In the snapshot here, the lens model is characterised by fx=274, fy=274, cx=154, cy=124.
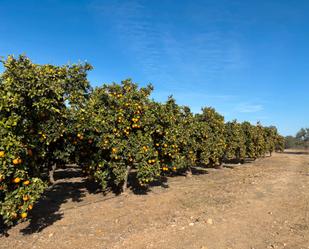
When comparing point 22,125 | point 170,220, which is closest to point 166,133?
point 170,220

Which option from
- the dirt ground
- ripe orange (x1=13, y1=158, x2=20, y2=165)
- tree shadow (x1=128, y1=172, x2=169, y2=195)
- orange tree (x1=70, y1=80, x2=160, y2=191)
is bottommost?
the dirt ground

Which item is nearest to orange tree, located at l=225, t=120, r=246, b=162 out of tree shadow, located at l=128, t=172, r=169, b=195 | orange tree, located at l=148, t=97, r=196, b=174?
tree shadow, located at l=128, t=172, r=169, b=195

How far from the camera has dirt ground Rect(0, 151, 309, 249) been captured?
25.6 ft

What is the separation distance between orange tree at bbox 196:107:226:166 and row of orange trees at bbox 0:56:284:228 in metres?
0.07

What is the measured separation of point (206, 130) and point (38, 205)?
12127 millimetres

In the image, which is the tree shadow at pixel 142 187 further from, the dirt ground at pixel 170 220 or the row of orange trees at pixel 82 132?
the row of orange trees at pixel 82 132

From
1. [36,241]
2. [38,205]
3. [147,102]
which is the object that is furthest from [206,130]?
[36,241]

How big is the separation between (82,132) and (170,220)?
5.20m

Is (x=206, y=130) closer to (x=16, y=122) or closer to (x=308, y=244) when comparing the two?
(x=308, y=244)

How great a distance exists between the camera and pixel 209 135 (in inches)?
810

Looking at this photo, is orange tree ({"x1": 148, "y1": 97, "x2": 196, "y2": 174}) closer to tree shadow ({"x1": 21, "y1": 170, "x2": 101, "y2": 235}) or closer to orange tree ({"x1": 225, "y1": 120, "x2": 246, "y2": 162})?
Answer: tree shadow ({"x1": 21, "y1": 170, "x2": 101, "y2": 235})

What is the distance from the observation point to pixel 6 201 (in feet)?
23.4

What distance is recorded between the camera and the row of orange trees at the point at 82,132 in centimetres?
727

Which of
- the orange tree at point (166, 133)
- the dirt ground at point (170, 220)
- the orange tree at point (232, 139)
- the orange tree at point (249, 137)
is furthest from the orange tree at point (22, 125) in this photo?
the orange tree at point (249, 137)
